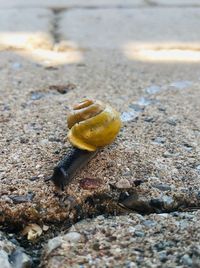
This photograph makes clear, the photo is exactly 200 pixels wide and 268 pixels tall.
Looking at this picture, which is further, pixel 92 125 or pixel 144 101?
pixel 144 101

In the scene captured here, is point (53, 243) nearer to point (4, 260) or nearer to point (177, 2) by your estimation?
point (4, 260)

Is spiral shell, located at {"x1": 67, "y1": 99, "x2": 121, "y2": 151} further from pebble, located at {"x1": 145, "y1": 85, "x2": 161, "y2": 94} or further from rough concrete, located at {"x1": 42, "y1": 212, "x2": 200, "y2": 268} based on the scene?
pebble, located at {"x1": 145, "y1": 85, "x2": 161, "y2": 94}

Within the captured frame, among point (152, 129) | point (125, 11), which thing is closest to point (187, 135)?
point (152, 129)

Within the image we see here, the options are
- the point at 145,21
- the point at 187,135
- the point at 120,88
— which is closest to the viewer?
the point at 187,135

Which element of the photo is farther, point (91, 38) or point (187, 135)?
point (91, 38)

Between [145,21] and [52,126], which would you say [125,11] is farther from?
[52,126]

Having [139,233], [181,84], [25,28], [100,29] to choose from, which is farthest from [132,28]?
[139,233]

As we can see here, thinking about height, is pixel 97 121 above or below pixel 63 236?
above
